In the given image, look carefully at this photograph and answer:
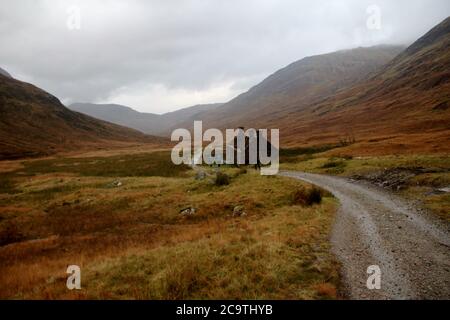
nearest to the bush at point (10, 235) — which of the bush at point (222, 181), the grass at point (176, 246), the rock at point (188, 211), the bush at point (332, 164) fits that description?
the grass at point (176, 246)

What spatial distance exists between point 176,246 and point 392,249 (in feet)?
30.0

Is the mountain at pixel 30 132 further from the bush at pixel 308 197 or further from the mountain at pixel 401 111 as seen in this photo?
the bush at pixel 308 197

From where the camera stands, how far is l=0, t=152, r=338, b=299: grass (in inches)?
415

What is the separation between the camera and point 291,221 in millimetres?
17875

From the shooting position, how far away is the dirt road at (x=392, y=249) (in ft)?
32.4

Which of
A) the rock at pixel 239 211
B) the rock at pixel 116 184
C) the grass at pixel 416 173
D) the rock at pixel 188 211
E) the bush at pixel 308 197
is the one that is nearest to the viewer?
the grass at pixel 416 173

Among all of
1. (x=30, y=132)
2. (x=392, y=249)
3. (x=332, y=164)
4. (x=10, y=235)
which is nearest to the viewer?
(x=392, y=249)

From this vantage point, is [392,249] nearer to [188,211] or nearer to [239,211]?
[239,211]

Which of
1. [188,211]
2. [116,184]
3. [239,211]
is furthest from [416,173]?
[116,184]

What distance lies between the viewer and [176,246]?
14812mm

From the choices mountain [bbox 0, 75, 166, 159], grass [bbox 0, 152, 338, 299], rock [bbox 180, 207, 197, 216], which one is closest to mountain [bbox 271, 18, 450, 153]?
grass [bbox 0, 152, 338, 299]

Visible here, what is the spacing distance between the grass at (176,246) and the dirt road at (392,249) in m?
0.75
